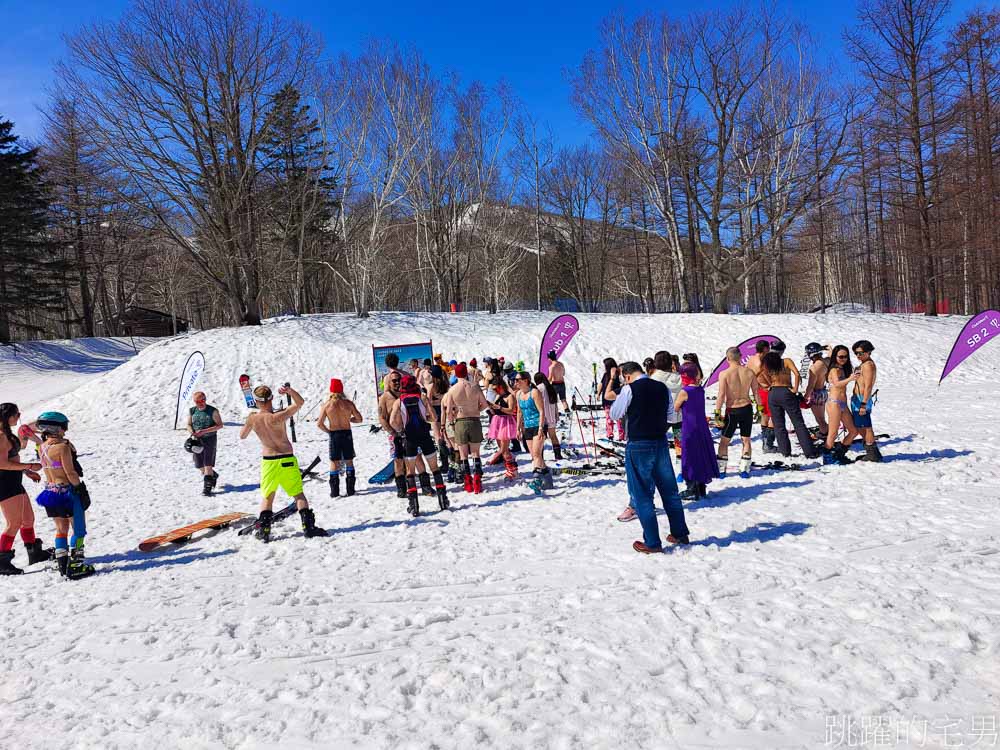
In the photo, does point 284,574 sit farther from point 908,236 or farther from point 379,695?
point 908,236

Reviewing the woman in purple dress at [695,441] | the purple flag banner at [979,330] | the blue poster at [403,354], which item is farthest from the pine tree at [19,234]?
the purple flag banner at [979,330]

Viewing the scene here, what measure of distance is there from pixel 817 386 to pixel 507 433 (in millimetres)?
5022

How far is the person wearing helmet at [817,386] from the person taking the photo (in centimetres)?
828

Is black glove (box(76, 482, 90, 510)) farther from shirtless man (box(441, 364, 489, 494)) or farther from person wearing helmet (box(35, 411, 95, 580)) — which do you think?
shirtless man (box(441, 364, 489, 494))

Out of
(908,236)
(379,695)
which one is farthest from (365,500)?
(908,236)

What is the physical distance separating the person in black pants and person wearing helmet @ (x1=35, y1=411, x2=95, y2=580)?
8938 millimetres

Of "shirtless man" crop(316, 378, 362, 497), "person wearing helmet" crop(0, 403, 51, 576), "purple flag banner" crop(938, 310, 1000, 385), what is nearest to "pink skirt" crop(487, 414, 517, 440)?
"shirtless man" crop(316, 378, 362, 497)

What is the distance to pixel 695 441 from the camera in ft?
22.0

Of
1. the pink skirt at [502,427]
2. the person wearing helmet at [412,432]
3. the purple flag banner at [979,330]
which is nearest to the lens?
the person wearing helmet at [412,432]

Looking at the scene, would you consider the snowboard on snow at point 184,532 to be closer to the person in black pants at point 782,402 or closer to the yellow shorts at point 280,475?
the yellow shorts at point 280,475

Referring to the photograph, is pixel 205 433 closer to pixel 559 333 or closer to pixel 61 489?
pixel 61 489

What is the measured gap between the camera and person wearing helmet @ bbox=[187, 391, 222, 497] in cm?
907

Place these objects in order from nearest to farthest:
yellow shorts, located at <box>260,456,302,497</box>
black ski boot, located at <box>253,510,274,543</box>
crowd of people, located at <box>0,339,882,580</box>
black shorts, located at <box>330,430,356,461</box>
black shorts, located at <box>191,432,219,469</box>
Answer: crowd of people, located at <box>0,339,882,580</box>
yellow shorts, located at <box>260,456,302,497</box>
black ski boot, located at <box>253,510,274,543</box>
black shorts, located at <box>330,430,356,461</box>
black shorts, located at <box>191,432,219,469</box>

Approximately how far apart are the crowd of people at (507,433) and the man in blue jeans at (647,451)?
0.04 ft
